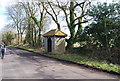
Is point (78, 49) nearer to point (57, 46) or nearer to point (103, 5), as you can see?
point (57, 46)

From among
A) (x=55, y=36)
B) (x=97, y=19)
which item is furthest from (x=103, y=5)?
(x=55, y=36)

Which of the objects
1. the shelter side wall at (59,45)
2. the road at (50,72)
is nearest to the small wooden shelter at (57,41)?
the shelter side wall at (59,45)

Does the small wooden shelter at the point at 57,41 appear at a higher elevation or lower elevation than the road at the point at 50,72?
higher

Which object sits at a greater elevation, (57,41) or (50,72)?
(57,41)

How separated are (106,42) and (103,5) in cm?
370

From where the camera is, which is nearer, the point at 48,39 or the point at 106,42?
the point at 106,42

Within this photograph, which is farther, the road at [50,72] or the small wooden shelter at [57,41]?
the small wooden shelter at [57,41]

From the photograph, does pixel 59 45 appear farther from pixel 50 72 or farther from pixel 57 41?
pixel 50 72

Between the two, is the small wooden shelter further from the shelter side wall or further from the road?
the road

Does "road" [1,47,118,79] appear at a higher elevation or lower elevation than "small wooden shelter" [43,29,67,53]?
lower

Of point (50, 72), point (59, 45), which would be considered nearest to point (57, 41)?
point (59, 45)

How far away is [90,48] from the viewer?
15688mm

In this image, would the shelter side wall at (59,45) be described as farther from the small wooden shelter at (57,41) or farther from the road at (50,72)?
the road at (50,72)

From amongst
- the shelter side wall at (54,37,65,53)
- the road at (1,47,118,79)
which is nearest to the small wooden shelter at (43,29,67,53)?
the shelter side wall at (54,37,65,53)
